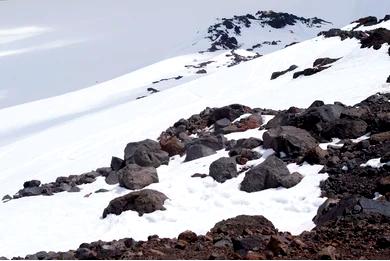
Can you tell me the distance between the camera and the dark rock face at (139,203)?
1224 cm

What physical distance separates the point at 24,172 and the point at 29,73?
269ft

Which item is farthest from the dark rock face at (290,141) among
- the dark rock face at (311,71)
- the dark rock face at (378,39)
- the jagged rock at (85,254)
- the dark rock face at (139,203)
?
the dark rock face at (378,39)

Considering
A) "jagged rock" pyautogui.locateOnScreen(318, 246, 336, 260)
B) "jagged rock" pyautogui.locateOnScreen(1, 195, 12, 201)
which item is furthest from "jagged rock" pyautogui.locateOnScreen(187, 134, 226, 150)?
"jagged rock" pyautogui.locateOnScreen(318, 246, 336, 260)

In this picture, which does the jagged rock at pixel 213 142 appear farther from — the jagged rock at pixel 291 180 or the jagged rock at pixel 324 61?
the jagged rock at pixel 324 61

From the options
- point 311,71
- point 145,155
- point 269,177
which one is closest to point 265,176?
point 269,177

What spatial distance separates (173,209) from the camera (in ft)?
40.7

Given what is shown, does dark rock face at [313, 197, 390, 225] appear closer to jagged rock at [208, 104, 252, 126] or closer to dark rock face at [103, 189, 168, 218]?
dark rock face at [103, 189, 168, 218]

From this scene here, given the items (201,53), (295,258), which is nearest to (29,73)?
(201,53)

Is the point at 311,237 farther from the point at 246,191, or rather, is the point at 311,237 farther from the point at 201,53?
the point at 201,53

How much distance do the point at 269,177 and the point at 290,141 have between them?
6.75 feet

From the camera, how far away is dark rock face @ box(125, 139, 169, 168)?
54.1ft

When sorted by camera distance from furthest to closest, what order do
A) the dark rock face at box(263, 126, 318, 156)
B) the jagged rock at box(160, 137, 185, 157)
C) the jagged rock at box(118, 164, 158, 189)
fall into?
the jagged rock at box(160, 137, 185, 157) → the jagged rock at box(118, 164, 158, 189) → the dark rock face at box(263, 126, 318, 156)

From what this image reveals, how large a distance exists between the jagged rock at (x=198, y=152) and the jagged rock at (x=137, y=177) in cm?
157

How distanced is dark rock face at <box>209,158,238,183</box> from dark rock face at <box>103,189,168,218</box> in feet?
5.65
